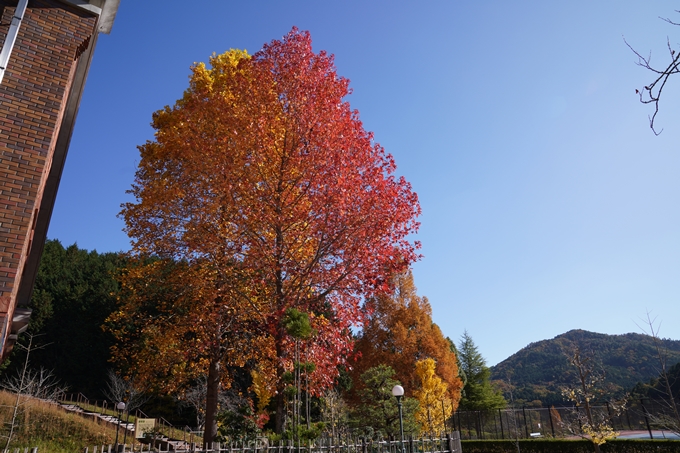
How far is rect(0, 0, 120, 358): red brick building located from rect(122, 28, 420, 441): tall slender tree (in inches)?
129

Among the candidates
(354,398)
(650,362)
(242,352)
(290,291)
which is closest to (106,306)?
(354,398)

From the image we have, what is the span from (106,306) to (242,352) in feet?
87.6

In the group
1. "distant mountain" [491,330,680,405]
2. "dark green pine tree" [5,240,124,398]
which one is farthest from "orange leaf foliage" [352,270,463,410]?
"distant mountain" [491,330,680,405]

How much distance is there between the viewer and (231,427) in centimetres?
1120

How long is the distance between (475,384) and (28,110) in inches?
1781

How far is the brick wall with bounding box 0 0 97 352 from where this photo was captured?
18.2 feet

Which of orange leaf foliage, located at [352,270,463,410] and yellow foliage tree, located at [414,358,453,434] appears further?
orange leaf foliage, located at [352,270,463,410]

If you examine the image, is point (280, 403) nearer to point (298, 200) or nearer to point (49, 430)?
point (298, 200)

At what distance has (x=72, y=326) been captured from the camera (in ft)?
107

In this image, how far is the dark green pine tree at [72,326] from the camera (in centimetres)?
3088

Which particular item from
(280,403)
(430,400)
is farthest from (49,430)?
(430,400)

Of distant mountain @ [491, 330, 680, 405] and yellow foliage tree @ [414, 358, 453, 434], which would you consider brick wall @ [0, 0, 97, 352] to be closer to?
yellow foliage tree @ [414, 358, 453, 434]

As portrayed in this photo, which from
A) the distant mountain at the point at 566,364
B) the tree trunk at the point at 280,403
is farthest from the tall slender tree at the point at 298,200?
the distant mountain at the point at 566,364

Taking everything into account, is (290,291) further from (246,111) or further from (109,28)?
(109,28)
